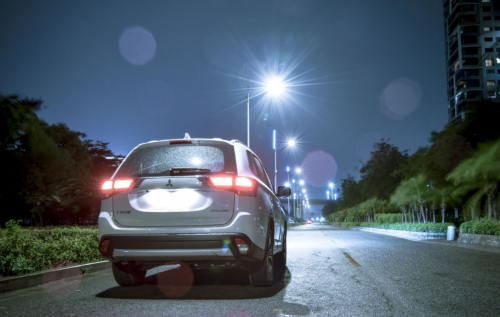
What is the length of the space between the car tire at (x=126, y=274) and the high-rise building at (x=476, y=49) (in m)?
100

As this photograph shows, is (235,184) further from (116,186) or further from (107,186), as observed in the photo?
(107,186)

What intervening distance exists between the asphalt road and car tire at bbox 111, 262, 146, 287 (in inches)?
5.4

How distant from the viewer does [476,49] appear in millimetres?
97375

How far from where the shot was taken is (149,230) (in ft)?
17.3

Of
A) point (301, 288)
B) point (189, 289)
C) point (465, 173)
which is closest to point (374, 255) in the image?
point (301, 288)

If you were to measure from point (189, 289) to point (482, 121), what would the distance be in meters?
20.4

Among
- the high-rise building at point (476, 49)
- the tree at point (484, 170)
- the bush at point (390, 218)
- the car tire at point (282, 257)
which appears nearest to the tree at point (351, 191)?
the bush at point (390, 218)

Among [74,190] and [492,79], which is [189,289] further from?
[492,79]

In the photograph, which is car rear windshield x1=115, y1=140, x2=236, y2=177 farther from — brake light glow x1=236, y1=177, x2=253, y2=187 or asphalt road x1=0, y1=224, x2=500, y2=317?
asphalt road x1=0, y1=224, x2=500, y2=317

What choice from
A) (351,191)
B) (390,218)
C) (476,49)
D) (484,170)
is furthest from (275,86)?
(476,49)

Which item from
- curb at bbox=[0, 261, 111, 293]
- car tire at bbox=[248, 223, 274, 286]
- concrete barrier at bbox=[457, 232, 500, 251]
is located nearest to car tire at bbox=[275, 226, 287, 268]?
car tire at bbox=[248, 223, 274, 286]

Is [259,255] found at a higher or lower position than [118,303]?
higher

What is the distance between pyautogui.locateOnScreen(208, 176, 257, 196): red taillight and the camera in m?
5.32

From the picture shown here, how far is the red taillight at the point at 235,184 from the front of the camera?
17.5 ft
